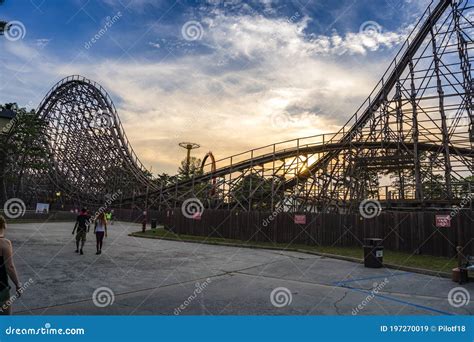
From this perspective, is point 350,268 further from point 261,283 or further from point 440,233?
point 440,233

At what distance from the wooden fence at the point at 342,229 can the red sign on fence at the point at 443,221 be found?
9 centimetres

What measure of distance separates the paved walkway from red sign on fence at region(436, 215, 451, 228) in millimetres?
4806

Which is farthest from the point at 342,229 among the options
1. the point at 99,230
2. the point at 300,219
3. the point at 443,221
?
the point at 99,230

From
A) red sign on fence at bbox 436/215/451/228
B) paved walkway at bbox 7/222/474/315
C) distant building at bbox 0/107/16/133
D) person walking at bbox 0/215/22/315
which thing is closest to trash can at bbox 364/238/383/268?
paved walkway at bbox 7/222/474/315

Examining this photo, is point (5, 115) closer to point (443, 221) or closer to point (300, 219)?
point (300, 219)

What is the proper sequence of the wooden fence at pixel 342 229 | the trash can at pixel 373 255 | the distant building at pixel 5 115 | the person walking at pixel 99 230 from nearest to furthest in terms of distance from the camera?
1. the trash can at pixel 373 255
2. the person walking at pixel 99 230
3. the wooden fence at pixel 342 229
4. the distant building at pixel 5 115

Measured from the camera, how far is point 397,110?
2333 centimetres

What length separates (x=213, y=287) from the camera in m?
8.13

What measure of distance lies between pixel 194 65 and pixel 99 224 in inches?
350

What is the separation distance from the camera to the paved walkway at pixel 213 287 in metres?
6.31

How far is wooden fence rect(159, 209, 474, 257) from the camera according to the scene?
46.8 feet

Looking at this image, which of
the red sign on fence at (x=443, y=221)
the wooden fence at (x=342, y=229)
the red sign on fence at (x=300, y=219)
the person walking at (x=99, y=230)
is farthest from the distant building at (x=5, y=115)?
the red sign on fence at (x=443, y=221)

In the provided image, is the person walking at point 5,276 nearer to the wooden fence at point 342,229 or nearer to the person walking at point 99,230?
the person walking at point 99,230

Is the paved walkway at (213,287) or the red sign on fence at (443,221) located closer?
the paved walkway at (213,287)
